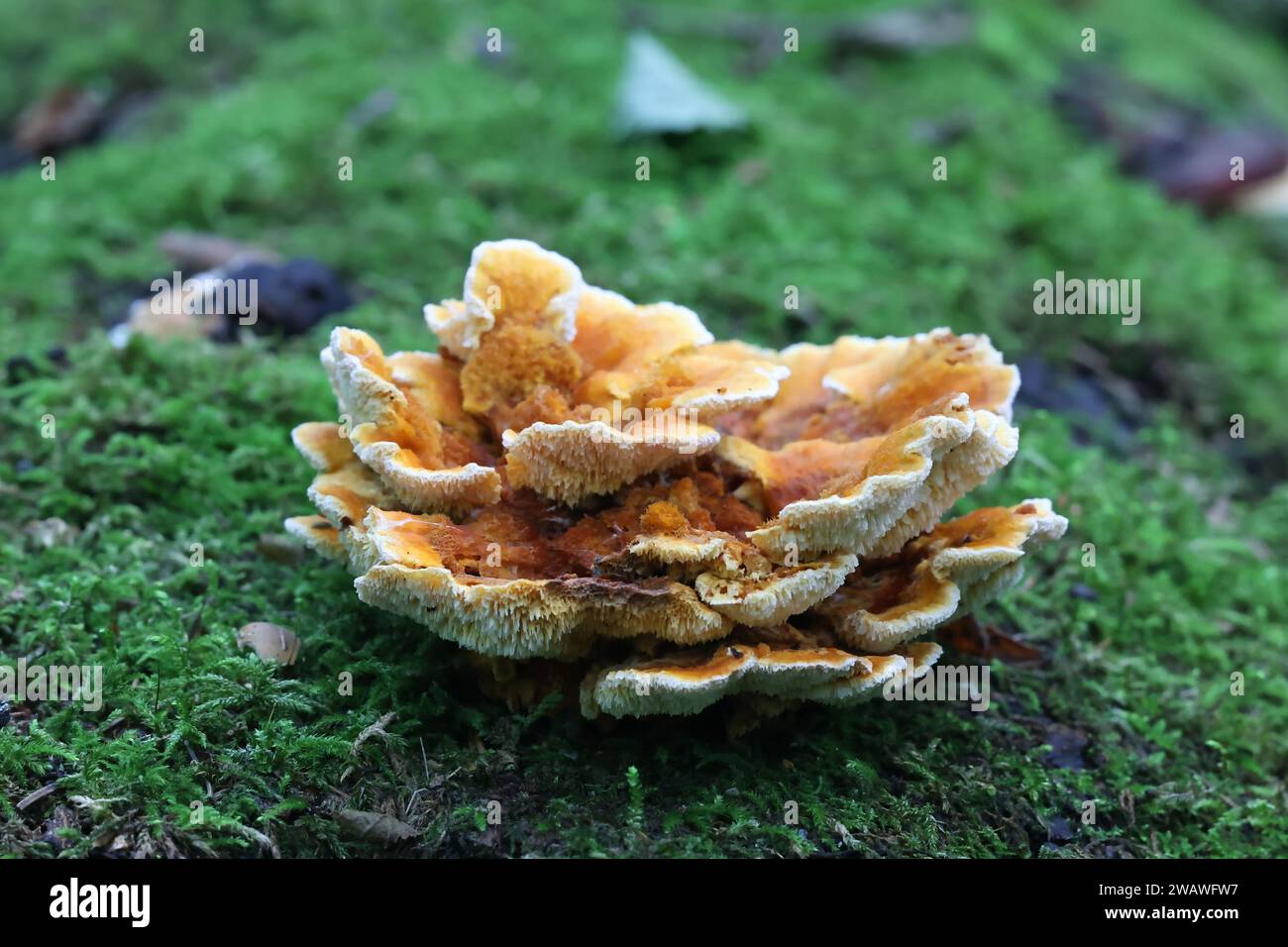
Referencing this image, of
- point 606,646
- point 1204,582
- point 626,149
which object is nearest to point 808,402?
point 606,646

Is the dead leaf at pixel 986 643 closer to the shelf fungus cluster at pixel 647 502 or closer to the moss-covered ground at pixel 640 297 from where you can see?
the moss-covered ground at pixel 640 297

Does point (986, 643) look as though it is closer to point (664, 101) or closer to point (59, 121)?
point (664, 101)

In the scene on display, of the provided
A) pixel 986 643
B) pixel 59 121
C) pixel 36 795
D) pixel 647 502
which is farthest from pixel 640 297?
pixel 59 121

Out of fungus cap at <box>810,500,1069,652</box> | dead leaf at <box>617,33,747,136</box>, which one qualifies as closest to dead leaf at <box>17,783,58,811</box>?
fungus cap at <box>810,500,1069,652</box>

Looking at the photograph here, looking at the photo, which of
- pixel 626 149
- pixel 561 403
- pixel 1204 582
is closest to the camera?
pixel 561 403

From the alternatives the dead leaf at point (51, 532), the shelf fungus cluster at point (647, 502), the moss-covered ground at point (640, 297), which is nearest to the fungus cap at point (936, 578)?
the shelf fungus cluster at point (647, 502)
